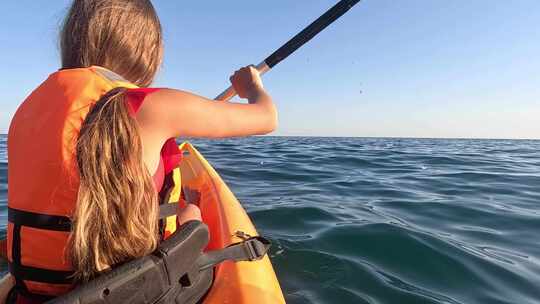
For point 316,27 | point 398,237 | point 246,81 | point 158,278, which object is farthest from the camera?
point 398,237

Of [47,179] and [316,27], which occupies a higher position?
[316,27]

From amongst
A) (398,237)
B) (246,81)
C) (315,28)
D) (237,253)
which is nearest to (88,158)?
(237,253)

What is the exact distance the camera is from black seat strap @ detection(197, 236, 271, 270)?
5.91 feet

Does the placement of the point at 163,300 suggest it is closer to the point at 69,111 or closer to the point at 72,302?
the point at 72,302

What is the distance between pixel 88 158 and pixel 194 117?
41 cm

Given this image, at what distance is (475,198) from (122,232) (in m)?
5.94

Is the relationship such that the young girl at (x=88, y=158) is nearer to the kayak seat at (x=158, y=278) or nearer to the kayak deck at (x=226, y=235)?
the kayak seat at (x=158, y=278)

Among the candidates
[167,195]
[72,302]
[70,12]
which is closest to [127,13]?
[70,12]

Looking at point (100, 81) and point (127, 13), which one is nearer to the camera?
point (100, 81)

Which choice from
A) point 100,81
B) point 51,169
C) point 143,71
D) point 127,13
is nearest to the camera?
point 51,169

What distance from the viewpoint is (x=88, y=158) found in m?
1.31

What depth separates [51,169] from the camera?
4.43 ft

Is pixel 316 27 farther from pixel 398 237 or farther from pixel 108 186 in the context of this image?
pixel 108 186

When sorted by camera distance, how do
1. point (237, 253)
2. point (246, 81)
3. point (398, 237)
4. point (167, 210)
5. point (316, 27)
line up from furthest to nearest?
point (398, 237), point (316, 27), point (246, 81), point (237, 253), point (167, 210)
